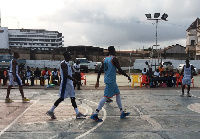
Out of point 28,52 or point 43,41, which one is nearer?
point 28,52

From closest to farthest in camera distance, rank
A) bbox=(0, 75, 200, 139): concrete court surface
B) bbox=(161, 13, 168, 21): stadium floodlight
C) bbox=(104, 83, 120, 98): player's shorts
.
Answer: bbox=(0, 75, 200, 139): concrete court surface, bbox=(104, 83, 120, 98): player's shorts, bbox=(161, 13, 168, 21): stadium floodlight

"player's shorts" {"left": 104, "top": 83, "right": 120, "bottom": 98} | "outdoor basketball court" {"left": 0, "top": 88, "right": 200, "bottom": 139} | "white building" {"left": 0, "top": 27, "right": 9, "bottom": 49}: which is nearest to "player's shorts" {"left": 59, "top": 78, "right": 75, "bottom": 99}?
"outdoor basketball court" {"left": 0, "top": 88, "right": 200, "bottom": 139}

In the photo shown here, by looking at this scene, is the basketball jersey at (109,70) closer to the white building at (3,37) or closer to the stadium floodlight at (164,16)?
the stadium floodlight at (164,16)

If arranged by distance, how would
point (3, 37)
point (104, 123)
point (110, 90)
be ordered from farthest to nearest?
point (3, 37)
point (110, 90)
point (104, 123)

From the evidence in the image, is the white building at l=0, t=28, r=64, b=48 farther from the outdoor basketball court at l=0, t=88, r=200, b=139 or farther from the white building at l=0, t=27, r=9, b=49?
the outdoor basketball court at l=0, t=88, r=200, b=139

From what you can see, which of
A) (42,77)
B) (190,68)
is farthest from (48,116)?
(42,77)

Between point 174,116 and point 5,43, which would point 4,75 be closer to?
point 174,116

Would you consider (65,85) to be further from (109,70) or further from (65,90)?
(109,70)

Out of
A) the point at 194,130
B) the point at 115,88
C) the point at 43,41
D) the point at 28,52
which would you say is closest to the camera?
the point at 194,130

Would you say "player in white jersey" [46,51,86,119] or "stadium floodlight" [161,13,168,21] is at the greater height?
"stadium floodlight" [161,13,168,21]

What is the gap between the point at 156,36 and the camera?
2606 centimetres

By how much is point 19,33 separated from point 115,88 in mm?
124421

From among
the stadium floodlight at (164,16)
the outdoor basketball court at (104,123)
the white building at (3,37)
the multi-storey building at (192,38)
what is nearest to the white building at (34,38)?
the white building at (3,37)

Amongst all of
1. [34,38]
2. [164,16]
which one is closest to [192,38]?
[164,16]
